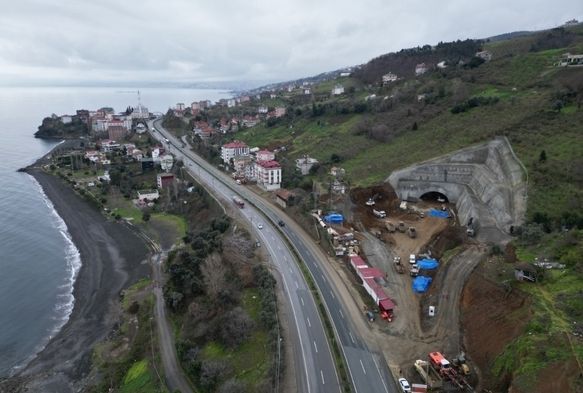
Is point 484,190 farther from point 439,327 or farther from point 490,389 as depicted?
point 490,389

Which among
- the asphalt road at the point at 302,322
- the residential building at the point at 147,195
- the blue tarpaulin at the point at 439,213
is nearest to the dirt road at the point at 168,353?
the asphalt road at the point at 302,322

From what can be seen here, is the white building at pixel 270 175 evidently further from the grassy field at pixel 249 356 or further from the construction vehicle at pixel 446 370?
the construction vehicle at pixel 446 370

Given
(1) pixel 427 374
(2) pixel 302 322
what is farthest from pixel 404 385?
(2) pixel 302 322

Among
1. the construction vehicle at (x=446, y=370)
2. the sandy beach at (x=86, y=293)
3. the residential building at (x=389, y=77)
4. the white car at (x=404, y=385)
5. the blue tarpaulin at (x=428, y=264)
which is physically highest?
the residential building at (x=389, y=77)

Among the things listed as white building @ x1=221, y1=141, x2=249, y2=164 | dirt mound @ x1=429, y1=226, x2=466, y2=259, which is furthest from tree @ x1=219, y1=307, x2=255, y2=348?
white building @ x1=221, y1=141, x2=249, y2=164

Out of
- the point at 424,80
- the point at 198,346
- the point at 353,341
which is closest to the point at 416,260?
the point at 353,341

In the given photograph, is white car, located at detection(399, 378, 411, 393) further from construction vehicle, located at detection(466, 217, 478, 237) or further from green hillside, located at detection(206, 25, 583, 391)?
construction vehicle, located at detection(466, 217, 478, 237)

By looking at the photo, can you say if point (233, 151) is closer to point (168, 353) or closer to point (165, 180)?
point (165, 180)
